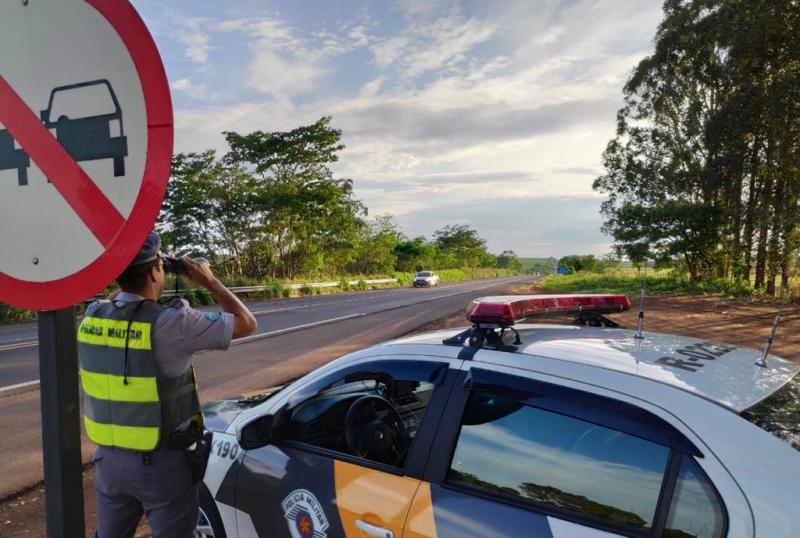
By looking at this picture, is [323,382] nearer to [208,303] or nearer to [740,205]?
[208,303]

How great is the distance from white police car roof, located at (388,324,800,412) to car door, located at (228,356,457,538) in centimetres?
25

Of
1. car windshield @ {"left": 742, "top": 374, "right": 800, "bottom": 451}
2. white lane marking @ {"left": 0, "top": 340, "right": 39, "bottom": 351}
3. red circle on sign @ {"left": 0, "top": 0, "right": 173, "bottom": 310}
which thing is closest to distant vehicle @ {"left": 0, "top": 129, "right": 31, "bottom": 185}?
red circle on sign @ {"left": 0, "top": 0, "right": 173, "bottom": 310}

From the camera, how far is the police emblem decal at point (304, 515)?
84.7 inches

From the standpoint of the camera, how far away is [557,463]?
5.85 ft

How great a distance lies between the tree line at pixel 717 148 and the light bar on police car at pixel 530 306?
17.0 m

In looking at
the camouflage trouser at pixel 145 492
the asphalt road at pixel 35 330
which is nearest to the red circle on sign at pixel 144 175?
the camouflage trouser at pixel 145 492

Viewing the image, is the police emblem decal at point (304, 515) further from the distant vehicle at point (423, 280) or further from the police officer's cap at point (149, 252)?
the distant vehicle at point (423, 280)

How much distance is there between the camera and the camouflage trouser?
189 centimetres

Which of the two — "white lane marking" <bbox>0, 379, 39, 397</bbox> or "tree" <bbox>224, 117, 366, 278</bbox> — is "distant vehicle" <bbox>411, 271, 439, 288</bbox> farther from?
"white lane marking" <bbox>0, 379, 39, 397</bbox>

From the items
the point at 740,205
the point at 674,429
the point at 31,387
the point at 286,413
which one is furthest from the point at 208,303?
the point at 740,205

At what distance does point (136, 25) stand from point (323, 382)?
163cm

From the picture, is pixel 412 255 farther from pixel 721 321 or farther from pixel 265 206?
pixel 721 321

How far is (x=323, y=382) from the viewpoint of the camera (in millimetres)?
2475

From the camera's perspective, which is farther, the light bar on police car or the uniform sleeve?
the light bar on police car
